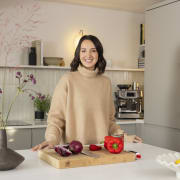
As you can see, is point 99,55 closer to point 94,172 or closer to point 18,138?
point 94,172

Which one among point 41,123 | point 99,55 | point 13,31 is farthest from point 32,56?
point 99,55

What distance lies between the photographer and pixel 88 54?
2262 millimetres

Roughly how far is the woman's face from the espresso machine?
1965 mm

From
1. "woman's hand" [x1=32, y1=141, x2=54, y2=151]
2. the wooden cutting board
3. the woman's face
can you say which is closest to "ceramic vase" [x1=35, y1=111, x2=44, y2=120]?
the woman's face

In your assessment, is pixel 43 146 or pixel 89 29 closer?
pixel 43 146

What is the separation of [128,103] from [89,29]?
1104 millimetres

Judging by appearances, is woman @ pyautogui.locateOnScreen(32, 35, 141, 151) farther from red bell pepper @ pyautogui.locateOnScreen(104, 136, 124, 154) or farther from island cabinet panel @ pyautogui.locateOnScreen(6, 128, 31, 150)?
island cabinet panel @ pyautogui.locateOnScreen(6, 128, 31, 150)

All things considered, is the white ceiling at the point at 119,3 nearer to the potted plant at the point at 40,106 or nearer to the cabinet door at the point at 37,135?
the potted plant at the point at 40,106

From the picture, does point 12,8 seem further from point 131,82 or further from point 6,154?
point 6,154

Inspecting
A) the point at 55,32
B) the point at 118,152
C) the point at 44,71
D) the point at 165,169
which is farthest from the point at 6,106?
the point at 165,169

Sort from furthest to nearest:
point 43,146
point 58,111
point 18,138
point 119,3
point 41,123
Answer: point 119,3, point 41,123, point 18,138, point 58,111, point 43,146

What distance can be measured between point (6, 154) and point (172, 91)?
239 centimetres

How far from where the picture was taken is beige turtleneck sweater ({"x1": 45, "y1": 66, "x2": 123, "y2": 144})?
2.26 m

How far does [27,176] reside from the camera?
53.5 inches
